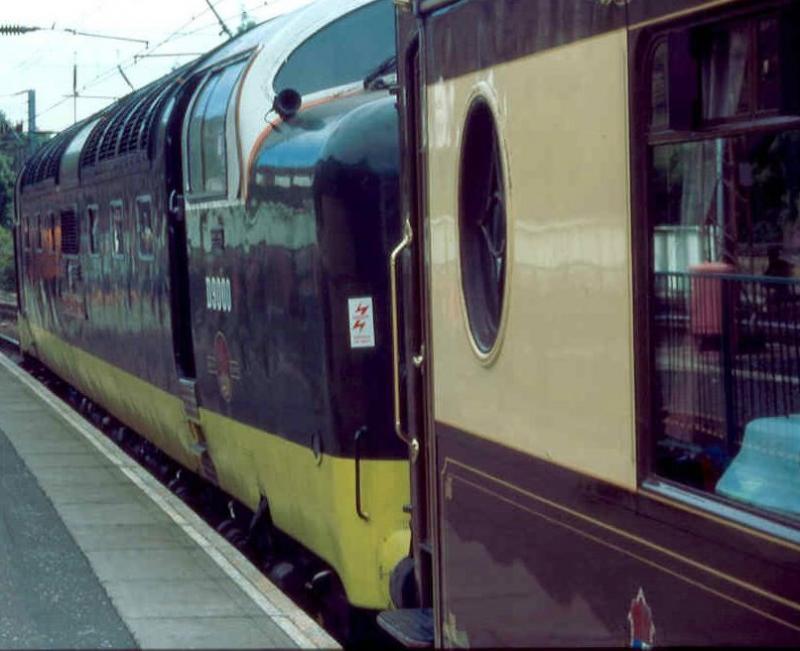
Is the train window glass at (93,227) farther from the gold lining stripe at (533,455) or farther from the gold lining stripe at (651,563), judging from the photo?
the gold lining stripe at (651,563)

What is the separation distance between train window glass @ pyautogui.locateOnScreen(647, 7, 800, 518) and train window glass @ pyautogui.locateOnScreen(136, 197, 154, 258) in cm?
778

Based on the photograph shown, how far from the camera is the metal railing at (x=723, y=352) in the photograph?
333 centimetres

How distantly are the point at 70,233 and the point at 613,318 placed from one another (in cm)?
1268

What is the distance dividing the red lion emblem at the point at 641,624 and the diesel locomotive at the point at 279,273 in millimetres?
3375

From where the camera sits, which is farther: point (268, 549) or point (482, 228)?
point (268, 549)

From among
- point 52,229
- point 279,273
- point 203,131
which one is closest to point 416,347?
point 279,273

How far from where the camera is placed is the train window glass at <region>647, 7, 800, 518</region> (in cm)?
328

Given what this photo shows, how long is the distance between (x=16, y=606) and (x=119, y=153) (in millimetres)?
5016

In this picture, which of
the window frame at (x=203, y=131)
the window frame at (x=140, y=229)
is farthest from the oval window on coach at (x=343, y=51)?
the window frame at (x=140, y=229)

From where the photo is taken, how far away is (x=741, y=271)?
3.41 metres

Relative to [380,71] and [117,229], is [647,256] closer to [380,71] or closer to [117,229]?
[380,71]

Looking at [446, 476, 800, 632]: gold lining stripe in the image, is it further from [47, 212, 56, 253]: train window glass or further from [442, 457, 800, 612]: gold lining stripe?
[47, 212, 56, 253]: train window glass

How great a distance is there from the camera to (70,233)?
1602cm

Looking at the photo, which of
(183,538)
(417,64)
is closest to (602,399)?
(417,64)
